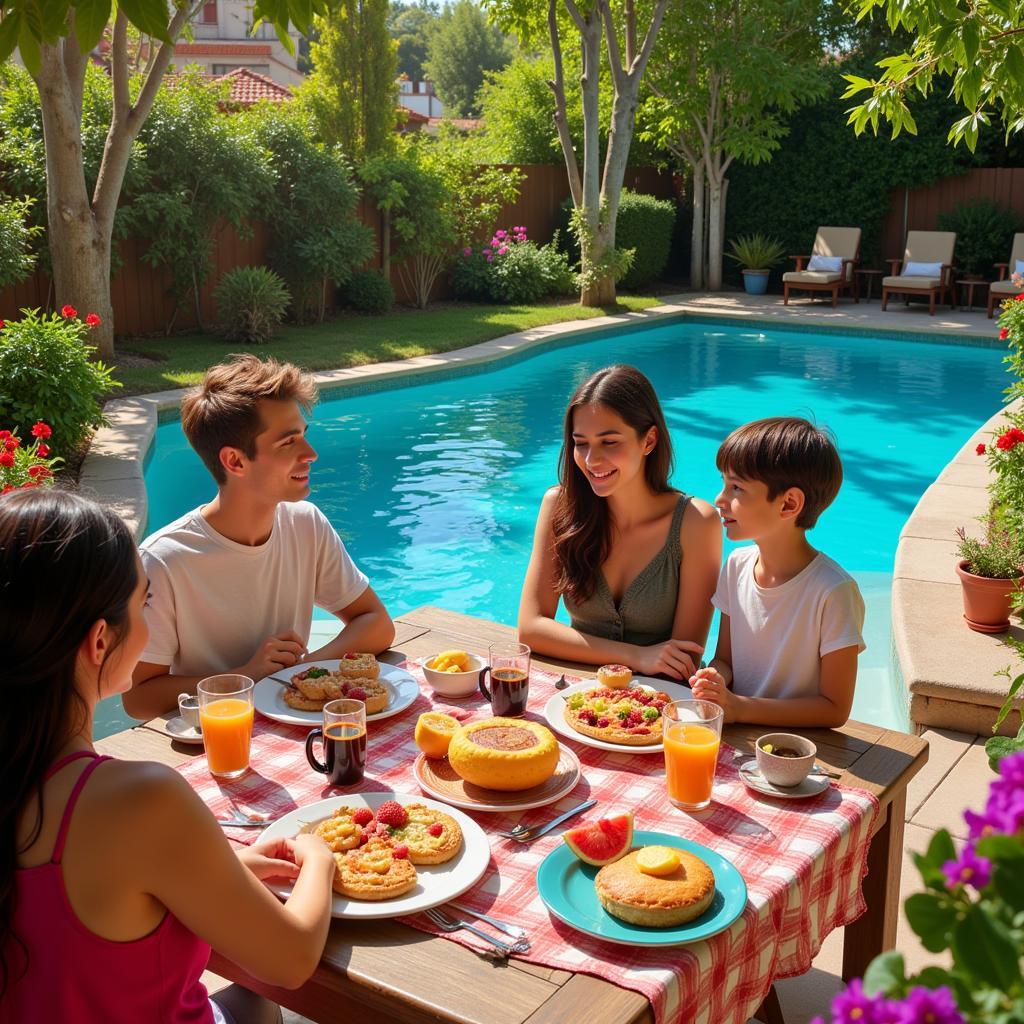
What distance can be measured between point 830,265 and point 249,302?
29.6 ft

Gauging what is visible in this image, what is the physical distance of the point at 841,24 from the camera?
17.3 meters

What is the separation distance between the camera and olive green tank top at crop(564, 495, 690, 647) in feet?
9.53

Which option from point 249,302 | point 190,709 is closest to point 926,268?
point 249,302

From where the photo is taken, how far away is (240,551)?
2.65 m

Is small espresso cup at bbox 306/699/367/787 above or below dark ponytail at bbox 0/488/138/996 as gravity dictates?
A: below

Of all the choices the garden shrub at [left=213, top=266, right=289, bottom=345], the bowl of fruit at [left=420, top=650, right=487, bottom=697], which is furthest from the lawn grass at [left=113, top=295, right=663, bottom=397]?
the bowl of fruit at [left=420, top=650, right=487, bottom=697]

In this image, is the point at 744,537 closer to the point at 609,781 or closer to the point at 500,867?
the point at 609,781

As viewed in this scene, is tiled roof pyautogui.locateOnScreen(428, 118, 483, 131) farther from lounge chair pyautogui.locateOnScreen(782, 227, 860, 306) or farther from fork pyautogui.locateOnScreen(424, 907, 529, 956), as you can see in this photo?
fork pyautogui.locateOnScreen(424, 907, 529, 956)

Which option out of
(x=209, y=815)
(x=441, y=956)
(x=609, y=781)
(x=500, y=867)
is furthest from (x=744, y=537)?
(x=209, y=815)

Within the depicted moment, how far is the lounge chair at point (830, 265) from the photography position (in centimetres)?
1636

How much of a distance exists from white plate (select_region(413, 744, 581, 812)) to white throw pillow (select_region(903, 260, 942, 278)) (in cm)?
1539

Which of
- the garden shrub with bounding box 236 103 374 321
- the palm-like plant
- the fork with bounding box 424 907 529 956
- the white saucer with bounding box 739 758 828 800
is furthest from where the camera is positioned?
the palm-like plant

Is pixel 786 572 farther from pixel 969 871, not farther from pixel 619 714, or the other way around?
pixel 969 871

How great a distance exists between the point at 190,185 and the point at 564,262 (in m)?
6.12
